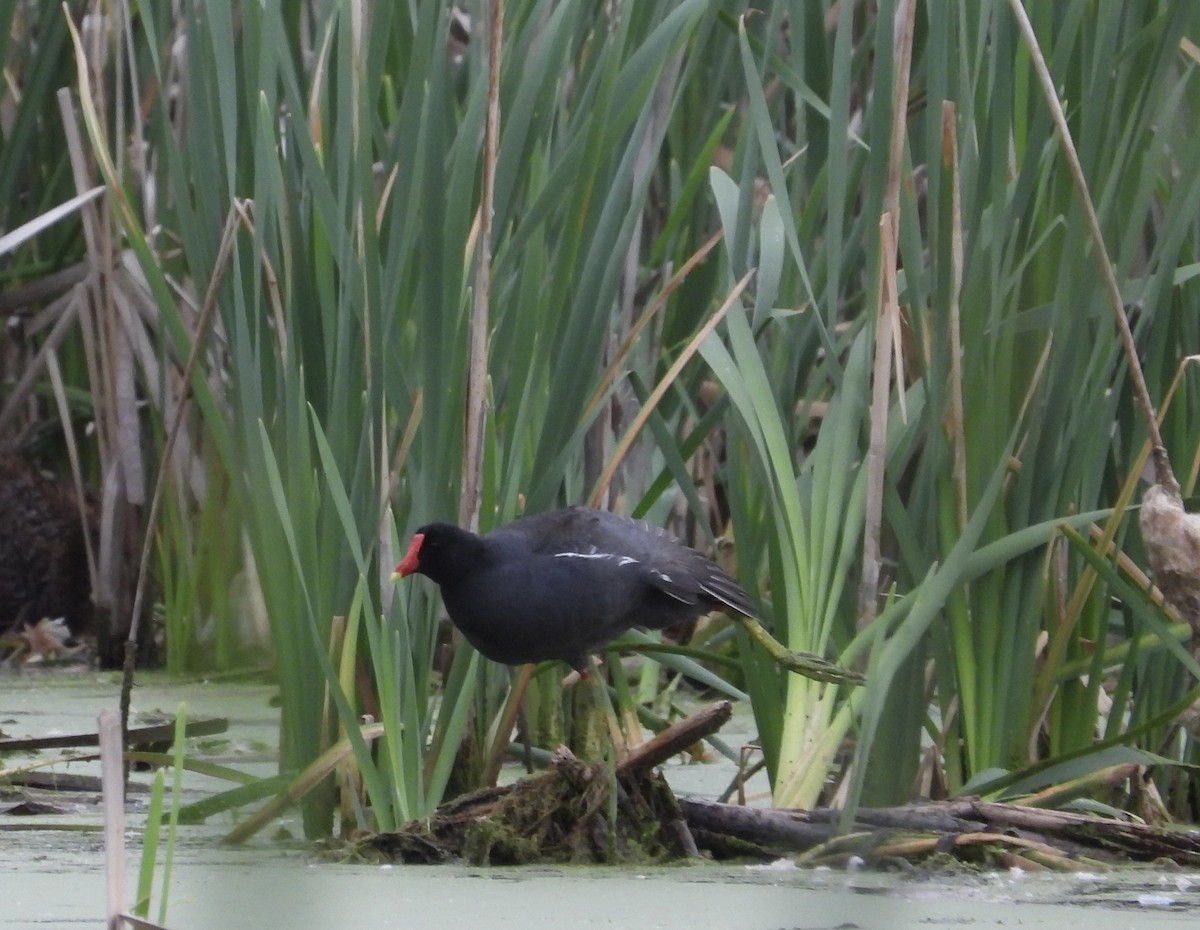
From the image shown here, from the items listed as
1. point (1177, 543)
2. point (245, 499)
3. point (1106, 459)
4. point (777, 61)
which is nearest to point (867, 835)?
point (1177, 543)

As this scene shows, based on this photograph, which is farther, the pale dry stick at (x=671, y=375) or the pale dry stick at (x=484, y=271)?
the pale dry stick at (x=671, y=375)

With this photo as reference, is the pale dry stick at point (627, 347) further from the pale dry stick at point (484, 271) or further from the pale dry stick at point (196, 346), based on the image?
the pale dry stick at point (196, 346)

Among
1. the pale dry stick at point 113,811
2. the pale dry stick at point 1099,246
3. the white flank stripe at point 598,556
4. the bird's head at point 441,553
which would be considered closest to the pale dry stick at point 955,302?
the pale dry stick at point 1099,246

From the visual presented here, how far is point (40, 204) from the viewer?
11.4 feet

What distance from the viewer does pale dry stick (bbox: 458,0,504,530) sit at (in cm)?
186

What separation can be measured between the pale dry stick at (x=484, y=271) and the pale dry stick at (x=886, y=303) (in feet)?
1.32

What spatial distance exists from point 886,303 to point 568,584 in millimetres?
447

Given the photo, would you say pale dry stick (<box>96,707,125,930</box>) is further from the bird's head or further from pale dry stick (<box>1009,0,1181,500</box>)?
pale dry stick (<box>1009,0,1181,500</box>)

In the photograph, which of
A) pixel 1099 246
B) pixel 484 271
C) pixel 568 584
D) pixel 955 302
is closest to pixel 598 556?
pixel 568 584

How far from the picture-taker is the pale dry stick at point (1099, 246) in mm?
1778

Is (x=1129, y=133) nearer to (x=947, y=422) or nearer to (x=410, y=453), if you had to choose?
(x=947, y=422)

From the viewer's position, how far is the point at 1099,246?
179 cm

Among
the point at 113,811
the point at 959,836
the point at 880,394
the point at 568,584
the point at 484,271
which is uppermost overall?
the point at 484,271

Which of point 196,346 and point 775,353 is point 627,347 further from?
point 196,346
